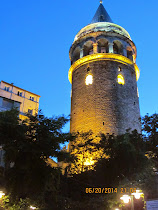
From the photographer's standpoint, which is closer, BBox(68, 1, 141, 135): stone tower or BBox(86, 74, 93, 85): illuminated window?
BBox(68, 1, 141, 135): stone tower

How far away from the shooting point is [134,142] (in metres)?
18.2

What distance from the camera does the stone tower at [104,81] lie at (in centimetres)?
2486

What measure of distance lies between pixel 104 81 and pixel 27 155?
15083mm

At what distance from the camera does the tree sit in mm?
13180

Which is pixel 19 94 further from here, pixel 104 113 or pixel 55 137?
pixel 55 137

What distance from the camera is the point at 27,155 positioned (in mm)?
13367

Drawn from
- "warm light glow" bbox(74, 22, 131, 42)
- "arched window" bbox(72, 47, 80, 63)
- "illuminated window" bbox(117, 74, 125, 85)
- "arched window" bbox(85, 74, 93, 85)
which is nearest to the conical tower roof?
"warm light glow" bbox(74, 22, 131, 42)

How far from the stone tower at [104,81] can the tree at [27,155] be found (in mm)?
10350

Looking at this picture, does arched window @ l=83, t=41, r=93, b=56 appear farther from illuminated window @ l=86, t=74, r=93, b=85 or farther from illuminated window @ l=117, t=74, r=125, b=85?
illuminated window @ l=117, t=74, r=125, b=85

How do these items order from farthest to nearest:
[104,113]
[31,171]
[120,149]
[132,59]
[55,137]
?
[132,59] → [104,113] → [120,149] → [55,137] → [31,171]

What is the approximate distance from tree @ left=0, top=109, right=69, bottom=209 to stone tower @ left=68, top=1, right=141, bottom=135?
34.0 ft

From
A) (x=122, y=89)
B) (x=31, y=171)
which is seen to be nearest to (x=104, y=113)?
(x=122, y=89)

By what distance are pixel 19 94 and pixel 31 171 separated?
19733mm
